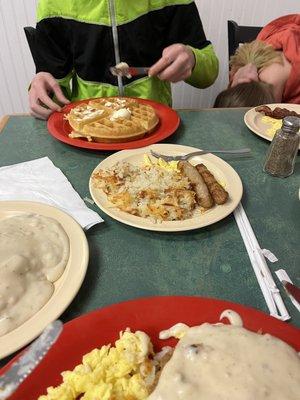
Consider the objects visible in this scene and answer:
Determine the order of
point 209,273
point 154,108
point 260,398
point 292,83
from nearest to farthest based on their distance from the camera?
point 260,398
point 209,273
point 154,108
point 292,83

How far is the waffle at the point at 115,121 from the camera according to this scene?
143 cm

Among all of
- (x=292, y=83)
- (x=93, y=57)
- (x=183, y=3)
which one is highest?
(x=183, y=3)

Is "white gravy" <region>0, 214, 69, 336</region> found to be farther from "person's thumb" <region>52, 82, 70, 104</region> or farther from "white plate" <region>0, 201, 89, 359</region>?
"person's thumb" <region>52, 82, 70, 104</region>

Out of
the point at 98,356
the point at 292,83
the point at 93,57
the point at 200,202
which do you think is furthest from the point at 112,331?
the point at 292,83

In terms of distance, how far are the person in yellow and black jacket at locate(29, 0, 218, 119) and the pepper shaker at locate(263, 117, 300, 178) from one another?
0.69 metres

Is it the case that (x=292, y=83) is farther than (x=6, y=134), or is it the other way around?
(x=292, y=83)

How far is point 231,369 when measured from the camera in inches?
22.4

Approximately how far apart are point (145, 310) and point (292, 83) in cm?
221

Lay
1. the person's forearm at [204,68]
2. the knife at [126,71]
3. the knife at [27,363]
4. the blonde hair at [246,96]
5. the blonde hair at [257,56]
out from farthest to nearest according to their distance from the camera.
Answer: the blonde hair at [257,56], the blonde hair at [246,96], the person's forearm at [204,68], the knife at [126,71], the knife at [27,363]

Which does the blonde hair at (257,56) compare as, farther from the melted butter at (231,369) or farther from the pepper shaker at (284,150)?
the melted butter at (231,369)

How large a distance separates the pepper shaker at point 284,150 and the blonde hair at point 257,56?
134cm

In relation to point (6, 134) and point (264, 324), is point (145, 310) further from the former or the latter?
point (6, 134)

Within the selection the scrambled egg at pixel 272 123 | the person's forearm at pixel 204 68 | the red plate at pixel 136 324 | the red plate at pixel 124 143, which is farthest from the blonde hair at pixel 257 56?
the red plate at pixel 136 324

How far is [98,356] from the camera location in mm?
660
